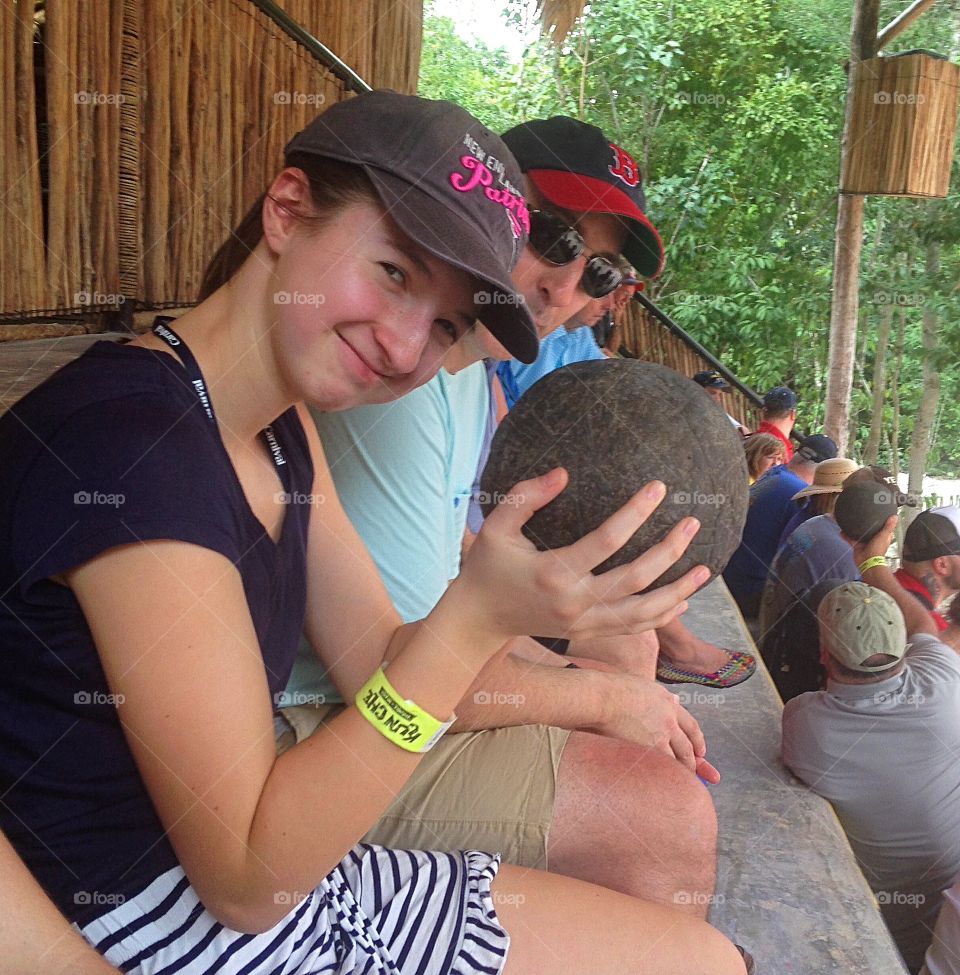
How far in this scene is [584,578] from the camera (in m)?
1.40

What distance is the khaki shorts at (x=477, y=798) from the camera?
1983 millimetres

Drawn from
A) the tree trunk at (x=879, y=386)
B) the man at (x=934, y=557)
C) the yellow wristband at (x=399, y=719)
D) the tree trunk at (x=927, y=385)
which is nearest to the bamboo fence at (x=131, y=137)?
the yellow wristband at (x=399, y=719)

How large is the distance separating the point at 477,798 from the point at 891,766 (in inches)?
77.9

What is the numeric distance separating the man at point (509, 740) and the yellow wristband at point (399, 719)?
47 centimetres

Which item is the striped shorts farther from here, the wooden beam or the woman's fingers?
the wooden beam

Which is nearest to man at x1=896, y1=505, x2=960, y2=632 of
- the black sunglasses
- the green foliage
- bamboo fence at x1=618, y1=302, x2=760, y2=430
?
the black sunglasses

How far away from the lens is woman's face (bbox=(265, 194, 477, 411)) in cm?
142

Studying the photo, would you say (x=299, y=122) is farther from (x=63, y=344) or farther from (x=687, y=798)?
(x=687, y=798)

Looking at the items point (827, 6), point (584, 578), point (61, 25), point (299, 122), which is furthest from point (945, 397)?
point (584, 578)

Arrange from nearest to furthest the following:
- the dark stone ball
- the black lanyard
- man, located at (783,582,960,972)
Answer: the black lanyard < the dark stone ball < man, located at (783,582,960,972)

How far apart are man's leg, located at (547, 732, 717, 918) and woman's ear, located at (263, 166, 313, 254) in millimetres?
1138

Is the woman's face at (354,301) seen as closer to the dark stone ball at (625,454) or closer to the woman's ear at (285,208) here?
the woman's ear at (285,208)

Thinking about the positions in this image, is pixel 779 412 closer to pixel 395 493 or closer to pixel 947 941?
pixel 947 941

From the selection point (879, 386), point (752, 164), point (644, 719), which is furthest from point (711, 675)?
point (752, 164)
